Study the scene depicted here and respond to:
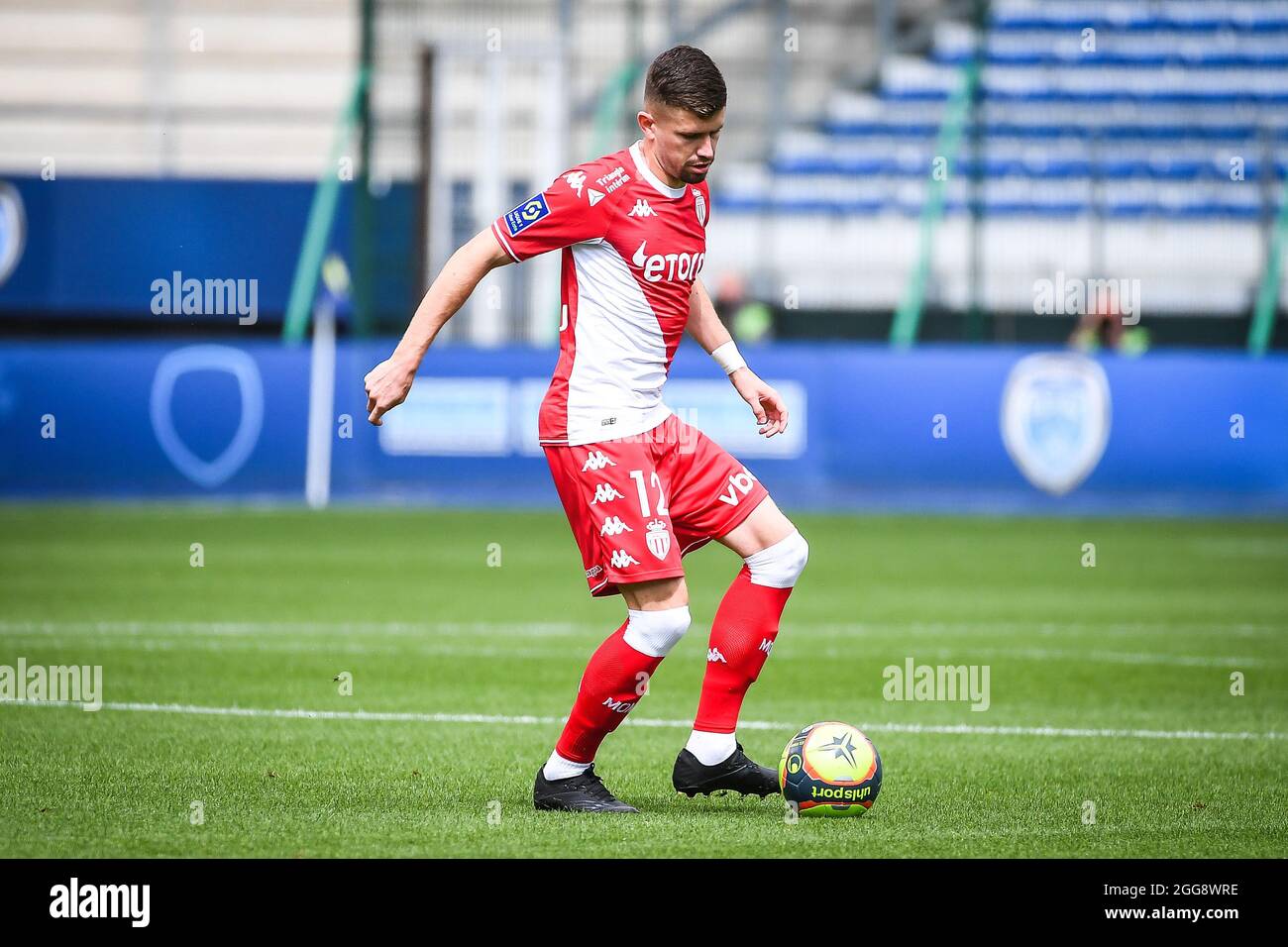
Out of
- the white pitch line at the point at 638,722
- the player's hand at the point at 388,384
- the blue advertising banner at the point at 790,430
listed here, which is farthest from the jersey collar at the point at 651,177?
the blue advertising banner at the point at 790,430

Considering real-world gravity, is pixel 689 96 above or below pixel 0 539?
above

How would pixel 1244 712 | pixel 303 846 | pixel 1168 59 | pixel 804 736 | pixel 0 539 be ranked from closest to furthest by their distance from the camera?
pixel 303 846, pixel 804 736, pixel 1244 712, pixel 0 539, pixel 1168 59

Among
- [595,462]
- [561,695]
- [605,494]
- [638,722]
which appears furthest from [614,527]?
[561,695]

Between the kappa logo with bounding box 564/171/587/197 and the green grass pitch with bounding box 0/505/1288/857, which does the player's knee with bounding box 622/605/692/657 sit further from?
the kappa logo with bounding box 564/171/587/197

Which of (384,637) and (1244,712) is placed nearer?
(1244,712)

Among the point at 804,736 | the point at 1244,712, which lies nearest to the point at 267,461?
the point at 1244,712

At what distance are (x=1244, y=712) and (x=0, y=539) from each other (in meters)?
10.2

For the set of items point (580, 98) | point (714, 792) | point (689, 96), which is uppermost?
point (580, 98)

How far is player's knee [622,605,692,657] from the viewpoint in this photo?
5.65 metres

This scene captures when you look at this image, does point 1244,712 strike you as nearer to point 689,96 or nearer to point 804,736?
point 804,736

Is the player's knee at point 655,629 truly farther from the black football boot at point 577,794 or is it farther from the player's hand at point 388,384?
the player's hand at point 388,384

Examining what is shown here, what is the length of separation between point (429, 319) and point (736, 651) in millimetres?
1400

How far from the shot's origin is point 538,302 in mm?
20109

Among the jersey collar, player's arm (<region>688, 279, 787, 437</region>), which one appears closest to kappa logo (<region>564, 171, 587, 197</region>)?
the jersey collar
